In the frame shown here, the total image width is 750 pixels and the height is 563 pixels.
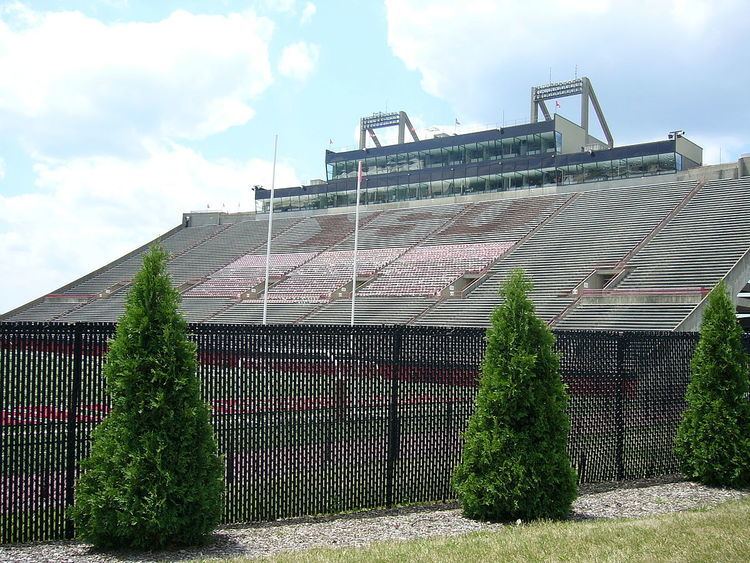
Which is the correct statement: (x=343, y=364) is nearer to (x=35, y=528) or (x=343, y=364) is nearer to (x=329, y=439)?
(x=329, y=439)

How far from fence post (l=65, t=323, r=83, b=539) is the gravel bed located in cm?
36

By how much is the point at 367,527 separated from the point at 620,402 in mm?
4366

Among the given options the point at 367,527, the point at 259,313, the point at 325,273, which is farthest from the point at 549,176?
the point at 367,527

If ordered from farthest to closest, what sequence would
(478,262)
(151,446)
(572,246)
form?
(478,262)
(572,246)
(151,446)

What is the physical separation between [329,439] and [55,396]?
2.74 metres

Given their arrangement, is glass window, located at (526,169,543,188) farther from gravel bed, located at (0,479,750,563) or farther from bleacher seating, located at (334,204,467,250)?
gravel bed, located at (0,479,750,563)

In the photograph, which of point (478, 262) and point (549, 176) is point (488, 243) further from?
point (549, 176)

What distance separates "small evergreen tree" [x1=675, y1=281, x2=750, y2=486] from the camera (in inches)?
390

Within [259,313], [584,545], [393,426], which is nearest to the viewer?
[584,545]

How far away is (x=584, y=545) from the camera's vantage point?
20.4 ft

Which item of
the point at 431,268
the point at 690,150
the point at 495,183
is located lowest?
the point at 431,268

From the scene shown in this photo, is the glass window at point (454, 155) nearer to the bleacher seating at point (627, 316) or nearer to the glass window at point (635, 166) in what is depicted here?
the glass window at point (635, 166)

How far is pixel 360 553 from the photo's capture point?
6.07 m

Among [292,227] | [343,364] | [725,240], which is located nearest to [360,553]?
[343,364]
